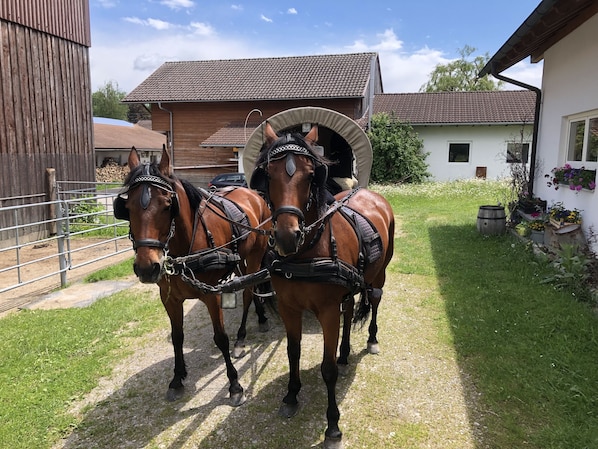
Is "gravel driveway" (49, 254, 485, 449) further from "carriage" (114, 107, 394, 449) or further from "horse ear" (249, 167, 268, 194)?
"horse ear" (249, 167, 268, 194)

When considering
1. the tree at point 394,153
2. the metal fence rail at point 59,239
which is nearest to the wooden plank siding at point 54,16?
the metal fence rail at point 59,239

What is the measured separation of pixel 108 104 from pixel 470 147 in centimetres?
4808

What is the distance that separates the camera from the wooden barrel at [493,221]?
798 centimetres

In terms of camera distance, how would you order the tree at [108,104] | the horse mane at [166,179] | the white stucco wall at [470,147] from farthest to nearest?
1. the tree at [108,104]
2. the white stucco wall at [470,147]
3. the horse mane at [166,179]

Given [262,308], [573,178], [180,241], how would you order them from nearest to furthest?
[180,241], [262,308], [573,178]

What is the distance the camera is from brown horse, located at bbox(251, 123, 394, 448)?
7.34 ft

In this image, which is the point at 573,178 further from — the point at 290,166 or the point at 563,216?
the point at 290,166

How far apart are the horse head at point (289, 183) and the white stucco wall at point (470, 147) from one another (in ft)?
66.7

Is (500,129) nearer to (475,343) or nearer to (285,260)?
(475,343)

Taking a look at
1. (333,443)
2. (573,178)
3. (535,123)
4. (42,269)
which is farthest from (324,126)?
(42,269)

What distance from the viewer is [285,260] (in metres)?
2.58

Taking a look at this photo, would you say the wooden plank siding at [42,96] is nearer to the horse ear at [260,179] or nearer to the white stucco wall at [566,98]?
the horse ear at [260,179]

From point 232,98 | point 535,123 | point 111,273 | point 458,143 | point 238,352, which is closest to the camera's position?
point 238,352

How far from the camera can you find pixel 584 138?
6.09m
